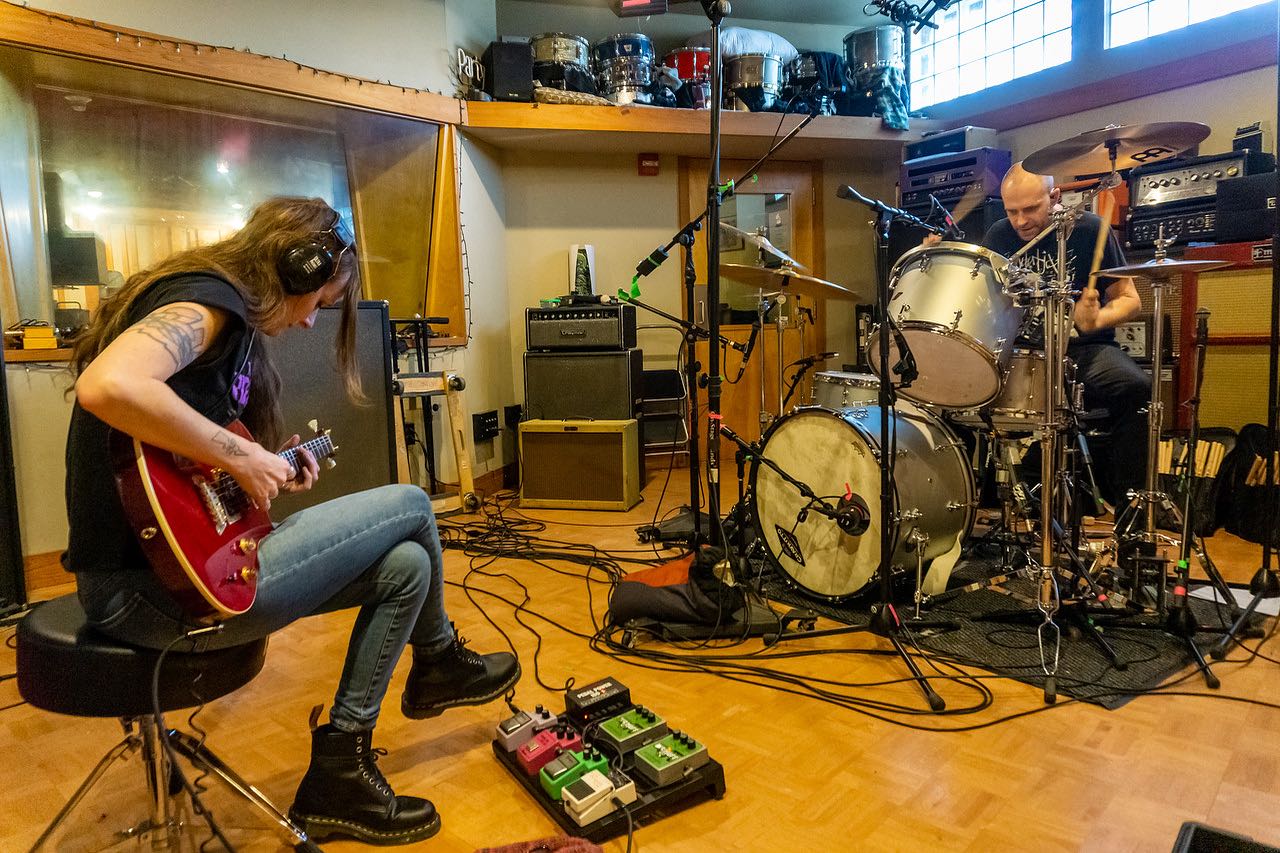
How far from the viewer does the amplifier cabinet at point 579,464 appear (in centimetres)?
430

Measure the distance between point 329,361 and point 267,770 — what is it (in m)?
1.82

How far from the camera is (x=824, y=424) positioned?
8.65 feet

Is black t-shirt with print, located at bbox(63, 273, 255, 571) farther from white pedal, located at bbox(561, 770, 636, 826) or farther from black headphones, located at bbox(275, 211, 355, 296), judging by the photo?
white pedal, located at bbox(561, 770, 636, 826)

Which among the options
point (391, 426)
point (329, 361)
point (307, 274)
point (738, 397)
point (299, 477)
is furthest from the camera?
point (738, 397)

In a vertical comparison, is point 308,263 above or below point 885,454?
above

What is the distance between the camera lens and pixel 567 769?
1564mm

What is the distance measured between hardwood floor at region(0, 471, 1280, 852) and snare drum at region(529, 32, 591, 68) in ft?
12.2

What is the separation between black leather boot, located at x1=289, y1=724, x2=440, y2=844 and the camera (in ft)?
4.85

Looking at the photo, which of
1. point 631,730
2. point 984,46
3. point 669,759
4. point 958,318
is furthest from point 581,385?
point 984,46

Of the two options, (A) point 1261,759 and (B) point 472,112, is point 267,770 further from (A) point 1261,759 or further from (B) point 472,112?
(B) point 472,112

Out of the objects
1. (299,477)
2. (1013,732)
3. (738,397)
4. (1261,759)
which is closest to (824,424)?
(1013,732)

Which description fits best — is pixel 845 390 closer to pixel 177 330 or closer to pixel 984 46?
pixel 177 330

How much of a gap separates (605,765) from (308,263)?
1.12 meters

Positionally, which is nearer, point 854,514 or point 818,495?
point 854,514
